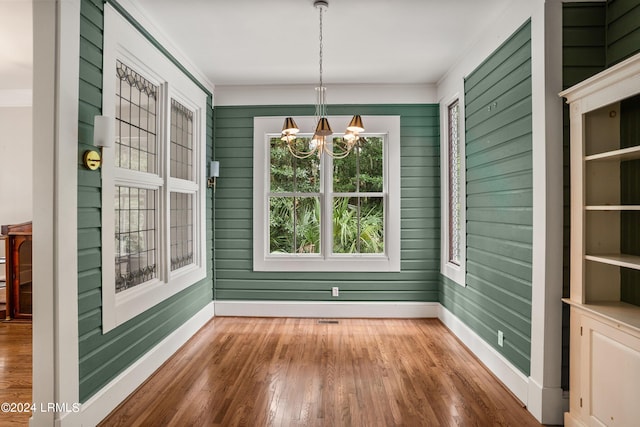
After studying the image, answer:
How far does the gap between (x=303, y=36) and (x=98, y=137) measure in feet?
6.76

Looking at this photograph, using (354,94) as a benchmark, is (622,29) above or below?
below

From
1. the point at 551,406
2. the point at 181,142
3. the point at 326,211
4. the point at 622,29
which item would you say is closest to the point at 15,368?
the point at 181,142

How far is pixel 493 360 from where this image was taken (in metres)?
3.29

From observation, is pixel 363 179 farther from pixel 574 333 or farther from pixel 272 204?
pixel 574 333

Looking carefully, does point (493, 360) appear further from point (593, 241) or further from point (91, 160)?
point (91, 160)

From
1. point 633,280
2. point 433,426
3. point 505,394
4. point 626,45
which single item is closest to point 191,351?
point 433,426

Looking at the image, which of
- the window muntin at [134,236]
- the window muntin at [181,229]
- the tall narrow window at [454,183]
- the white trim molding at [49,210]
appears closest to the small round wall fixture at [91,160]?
the white trim molding at [49,210]

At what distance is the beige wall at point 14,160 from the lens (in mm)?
5297

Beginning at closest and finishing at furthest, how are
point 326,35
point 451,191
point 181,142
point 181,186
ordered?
point 326,35, point 181,186, point 181,142, point 451,191

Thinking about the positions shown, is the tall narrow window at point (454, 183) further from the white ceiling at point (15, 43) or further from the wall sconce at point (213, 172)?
the white ceiling at point (15, 43)

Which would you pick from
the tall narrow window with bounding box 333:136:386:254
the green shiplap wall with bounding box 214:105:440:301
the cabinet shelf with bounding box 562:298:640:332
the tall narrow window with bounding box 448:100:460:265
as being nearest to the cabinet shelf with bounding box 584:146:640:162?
the cabinet shelf with bounding box 562:298:640:332

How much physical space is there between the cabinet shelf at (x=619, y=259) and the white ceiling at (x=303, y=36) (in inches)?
81.2

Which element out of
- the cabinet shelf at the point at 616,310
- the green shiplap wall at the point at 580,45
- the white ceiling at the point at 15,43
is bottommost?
the cabinet shelf at the point at 616,310

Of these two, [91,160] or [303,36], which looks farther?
[303,36]
